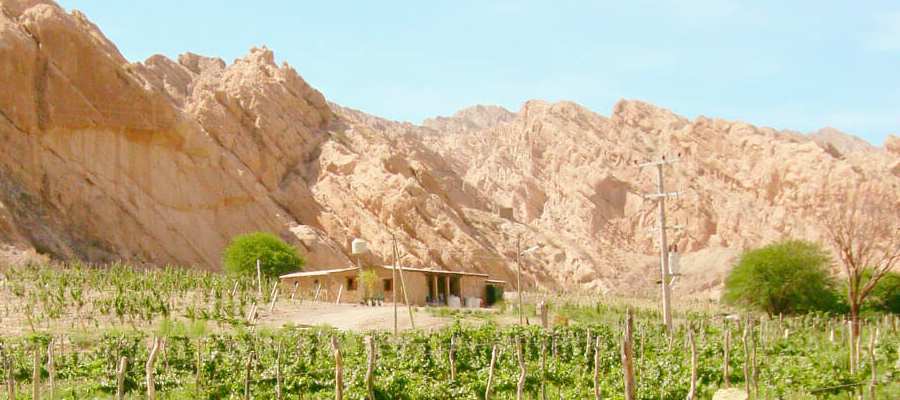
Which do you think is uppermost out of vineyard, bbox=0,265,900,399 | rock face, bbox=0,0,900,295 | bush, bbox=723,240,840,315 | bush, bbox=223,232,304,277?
rock face, bbox=0,0,900,295

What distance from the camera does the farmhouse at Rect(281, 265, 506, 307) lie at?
37.8 m

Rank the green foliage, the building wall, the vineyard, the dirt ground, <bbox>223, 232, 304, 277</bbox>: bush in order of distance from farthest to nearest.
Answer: <bbox>223, 232, 304, 277</bbox>: bush, the green foliage, the building wall, the dirt ground, the vineyard

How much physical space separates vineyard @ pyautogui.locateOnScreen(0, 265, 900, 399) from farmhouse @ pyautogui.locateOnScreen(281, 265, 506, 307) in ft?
31.6

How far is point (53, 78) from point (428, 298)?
21428 millimetres

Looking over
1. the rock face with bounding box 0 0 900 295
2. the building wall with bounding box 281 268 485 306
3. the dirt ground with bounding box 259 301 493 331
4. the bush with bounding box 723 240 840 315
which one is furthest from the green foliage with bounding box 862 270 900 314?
the rock face with bounding box 0 0 900 295

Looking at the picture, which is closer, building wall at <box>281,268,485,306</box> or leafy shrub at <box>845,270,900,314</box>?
building wall at <box>281,268,485,306</box>

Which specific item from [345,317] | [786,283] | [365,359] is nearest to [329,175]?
[786,283]

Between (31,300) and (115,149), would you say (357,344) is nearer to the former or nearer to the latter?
(31,300)

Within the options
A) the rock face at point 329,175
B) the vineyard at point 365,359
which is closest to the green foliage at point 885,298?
the vineyard at point 365,359

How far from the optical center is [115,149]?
48844mm

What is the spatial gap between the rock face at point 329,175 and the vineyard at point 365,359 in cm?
1791

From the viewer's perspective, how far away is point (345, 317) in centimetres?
2989

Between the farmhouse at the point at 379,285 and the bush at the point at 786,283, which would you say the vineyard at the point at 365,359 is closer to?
the farmhouse at the point at 379,285

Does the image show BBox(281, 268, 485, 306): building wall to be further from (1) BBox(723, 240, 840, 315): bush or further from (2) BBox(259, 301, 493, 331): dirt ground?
(1) BBox(723, 240, 840, 315): bush
